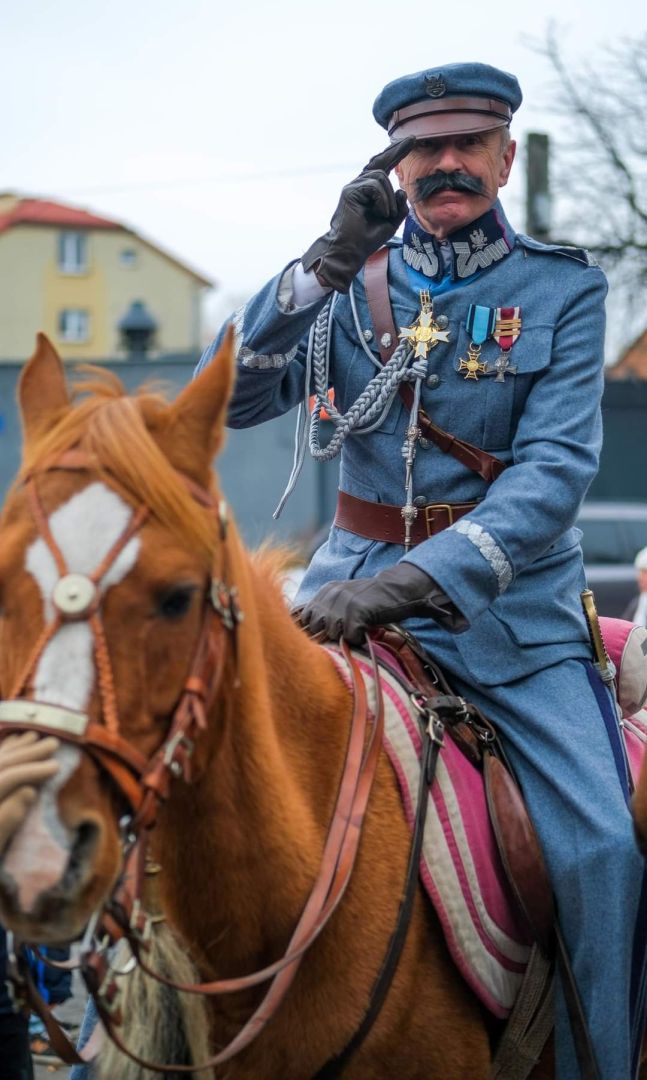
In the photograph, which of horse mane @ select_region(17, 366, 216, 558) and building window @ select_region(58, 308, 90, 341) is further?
building window @ select_region(58, 308, 90, 341)

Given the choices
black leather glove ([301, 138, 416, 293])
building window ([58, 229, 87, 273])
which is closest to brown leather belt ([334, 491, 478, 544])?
black leather glove ([301, 138, 416, 293])

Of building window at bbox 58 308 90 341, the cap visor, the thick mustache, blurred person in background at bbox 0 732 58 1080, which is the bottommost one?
building window at bbox 58 308 90 341

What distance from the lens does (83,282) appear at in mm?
53125

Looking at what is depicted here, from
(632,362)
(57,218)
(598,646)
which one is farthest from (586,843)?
(57,218)

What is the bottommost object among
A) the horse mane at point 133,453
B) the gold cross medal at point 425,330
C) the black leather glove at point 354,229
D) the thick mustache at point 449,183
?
the horse mane at point 133,453

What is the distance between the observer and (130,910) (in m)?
1.96

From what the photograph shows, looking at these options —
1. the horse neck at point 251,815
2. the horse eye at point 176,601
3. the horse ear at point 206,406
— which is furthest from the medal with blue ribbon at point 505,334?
the horse eye at point 176,601

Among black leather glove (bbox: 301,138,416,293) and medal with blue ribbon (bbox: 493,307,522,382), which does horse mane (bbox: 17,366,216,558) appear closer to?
black leather glove (bbox: 301,138,416,293)

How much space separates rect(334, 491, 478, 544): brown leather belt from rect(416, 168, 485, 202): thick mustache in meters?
0.76

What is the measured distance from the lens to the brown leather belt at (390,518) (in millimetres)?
2967

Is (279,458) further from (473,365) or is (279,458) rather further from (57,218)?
(57,218)

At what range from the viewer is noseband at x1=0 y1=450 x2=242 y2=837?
6.00ft

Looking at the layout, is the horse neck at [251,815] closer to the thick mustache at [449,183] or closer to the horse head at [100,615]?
the horse head at [100,615]

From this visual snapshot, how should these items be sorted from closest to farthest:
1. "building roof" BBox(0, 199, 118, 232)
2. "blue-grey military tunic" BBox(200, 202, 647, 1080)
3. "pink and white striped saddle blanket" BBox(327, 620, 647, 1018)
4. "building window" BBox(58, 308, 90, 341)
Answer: "pink and white striped saddle blanket" BBox(327, 620, 647, 1018) → "blue-grey military tunic" BBox(200, 202, 647, 1080) → "building roof" BBox(0, 199, 118, 232) → "building window" BBox(58, 308, 90, 341)
